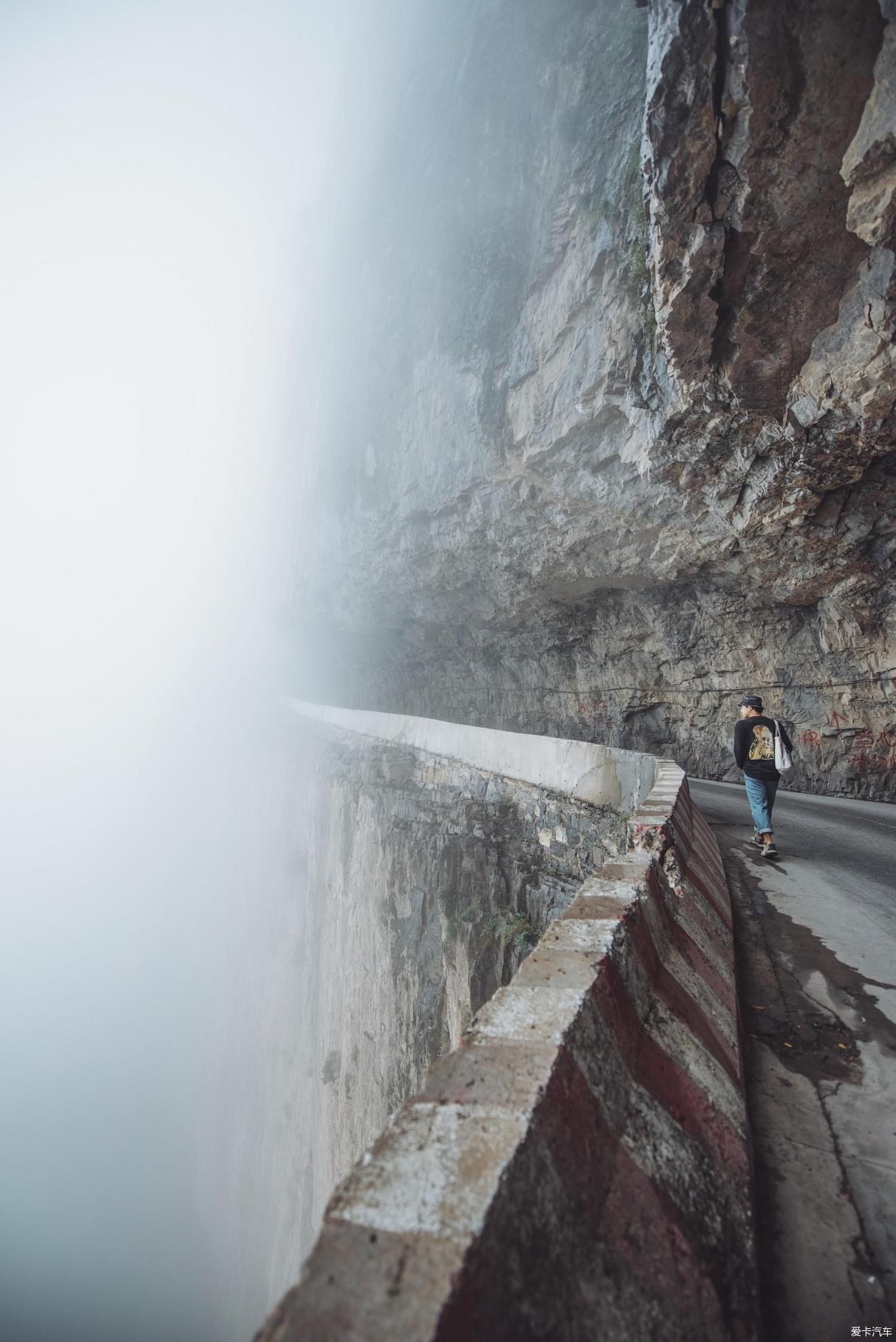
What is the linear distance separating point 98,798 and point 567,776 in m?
36.6

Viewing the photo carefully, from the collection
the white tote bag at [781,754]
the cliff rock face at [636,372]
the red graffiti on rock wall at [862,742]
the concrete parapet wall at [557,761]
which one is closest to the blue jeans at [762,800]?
the white tote bag at [781,754]

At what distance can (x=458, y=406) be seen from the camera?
12.7 m

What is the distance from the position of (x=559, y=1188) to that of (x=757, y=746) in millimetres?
5387

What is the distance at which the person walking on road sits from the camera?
555 centimetres

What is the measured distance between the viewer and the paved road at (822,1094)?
132cm

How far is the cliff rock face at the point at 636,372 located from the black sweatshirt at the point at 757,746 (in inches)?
170

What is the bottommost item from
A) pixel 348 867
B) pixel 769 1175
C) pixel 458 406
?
pixel 348 867

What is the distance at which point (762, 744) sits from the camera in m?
5.63

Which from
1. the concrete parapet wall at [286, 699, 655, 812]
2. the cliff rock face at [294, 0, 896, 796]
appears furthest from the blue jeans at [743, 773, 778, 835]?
the cliff rock face at [294, 0, 896, 796]

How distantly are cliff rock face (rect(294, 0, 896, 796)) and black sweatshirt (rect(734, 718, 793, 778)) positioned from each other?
4324 mm

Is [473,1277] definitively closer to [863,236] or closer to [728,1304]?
[728,1304]

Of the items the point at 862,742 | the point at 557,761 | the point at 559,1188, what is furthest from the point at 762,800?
the point at 862,742

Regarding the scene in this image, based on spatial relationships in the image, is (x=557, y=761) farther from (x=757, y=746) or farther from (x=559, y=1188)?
(x=559, y=1188)

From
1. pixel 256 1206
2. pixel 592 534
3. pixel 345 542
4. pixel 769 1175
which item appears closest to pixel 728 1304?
pixel 769 1175
